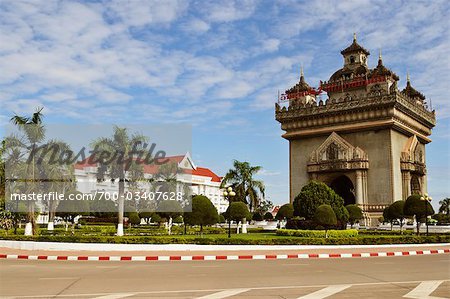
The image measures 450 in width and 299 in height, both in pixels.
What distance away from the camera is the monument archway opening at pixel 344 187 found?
57406 mm

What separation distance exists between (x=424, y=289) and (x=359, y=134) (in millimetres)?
45732

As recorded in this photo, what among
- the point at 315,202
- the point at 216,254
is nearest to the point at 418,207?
the point at 315,202

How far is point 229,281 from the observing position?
36.9 feet

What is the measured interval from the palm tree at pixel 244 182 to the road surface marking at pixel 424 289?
44.2 metres

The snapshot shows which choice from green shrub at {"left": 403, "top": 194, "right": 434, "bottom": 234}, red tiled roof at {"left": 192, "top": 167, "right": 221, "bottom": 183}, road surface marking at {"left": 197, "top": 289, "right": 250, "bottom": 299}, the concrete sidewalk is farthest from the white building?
road surface marking at {"left": 197, "top": 289, "right": 250, "bottom": 299}

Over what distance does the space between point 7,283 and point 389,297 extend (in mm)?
8362

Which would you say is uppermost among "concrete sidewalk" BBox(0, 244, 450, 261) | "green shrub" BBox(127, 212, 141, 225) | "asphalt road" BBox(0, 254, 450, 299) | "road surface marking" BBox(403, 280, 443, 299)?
"green shrub" BBox(127, 212, 141, 225)

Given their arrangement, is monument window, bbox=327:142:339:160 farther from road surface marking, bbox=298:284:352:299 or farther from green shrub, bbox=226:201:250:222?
road surface marking, bbox=298:284:352:299

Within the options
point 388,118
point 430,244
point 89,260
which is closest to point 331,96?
point 388,118

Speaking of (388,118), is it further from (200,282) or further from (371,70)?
(200,282)

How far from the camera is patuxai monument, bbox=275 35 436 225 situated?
5128 cm

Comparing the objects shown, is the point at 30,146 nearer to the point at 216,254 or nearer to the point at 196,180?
the point at 216,254

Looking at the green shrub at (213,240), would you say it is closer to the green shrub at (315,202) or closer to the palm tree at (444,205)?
the green shrub at (315,202)

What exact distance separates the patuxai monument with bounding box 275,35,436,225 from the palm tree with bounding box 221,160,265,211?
5.87m
